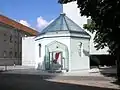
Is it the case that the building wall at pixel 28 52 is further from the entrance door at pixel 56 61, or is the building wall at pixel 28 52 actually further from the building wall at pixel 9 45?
the entrance door at pixel 56 61

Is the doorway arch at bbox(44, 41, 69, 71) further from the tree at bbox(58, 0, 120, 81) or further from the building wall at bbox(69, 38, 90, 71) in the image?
the tree at bbox(58, 0, 120, 81)

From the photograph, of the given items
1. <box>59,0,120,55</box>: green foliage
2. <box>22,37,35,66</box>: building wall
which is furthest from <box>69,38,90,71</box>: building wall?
<box>22,37,35,66</box>: building wall

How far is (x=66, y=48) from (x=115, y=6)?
2119cm

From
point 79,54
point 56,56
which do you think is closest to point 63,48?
point 56,56

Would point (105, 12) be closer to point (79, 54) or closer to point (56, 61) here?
point (56, 61)

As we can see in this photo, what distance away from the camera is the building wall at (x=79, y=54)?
37.0 m

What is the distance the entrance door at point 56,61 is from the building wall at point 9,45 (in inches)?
1125

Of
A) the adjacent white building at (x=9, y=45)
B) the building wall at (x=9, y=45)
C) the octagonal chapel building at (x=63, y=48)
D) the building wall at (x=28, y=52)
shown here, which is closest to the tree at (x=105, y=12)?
the octagonal chapel building at (x=63, y=48)

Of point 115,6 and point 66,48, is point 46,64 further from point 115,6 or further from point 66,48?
point 115,6

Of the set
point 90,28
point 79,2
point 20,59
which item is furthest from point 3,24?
point 79,2

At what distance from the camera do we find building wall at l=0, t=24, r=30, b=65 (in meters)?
64.6

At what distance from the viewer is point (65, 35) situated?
37.1 m

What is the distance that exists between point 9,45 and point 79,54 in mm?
32789

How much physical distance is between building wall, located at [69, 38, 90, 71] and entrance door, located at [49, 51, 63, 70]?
1.35 m
